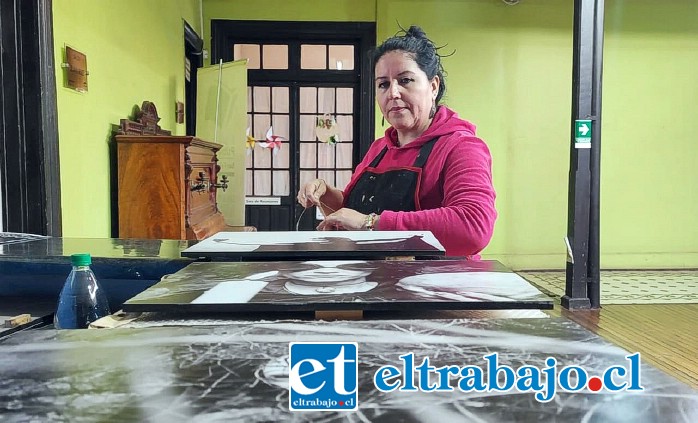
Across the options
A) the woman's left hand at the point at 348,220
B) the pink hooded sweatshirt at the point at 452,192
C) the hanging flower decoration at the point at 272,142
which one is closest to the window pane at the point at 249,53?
the hanging flower decoration at the point at 272,142

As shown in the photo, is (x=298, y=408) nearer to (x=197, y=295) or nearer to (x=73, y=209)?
(x=197, y=295)

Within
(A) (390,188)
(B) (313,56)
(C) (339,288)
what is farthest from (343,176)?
(C) (339,288)

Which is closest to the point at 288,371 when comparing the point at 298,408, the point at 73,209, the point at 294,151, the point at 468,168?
the point at 298,408

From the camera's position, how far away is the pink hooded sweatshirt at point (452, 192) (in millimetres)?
1768

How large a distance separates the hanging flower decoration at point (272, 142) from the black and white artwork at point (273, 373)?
5.47 metres

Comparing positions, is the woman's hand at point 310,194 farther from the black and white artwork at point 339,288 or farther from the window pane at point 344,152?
the window pane at point 344,152

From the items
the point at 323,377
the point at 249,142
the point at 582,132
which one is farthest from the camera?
the point at 249,142

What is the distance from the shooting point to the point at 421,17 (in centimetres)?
591

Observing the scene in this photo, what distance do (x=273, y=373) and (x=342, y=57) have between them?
5745mm

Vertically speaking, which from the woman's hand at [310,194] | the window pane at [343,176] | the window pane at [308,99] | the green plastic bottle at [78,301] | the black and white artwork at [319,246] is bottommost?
the green plastic bottle at [78,301]

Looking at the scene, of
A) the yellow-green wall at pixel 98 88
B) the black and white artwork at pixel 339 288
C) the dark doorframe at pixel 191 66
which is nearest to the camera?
the black and white artwork at pixel 339 288

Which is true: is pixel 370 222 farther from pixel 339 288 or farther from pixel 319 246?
pixel 339 288

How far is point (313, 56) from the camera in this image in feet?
19.9

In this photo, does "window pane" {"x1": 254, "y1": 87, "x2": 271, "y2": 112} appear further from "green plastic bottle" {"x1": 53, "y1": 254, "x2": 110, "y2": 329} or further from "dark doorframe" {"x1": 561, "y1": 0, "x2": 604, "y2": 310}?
"green plastic bottle" {"x1": 53, "y1": 254, "x2": 110, "y2": 329}
